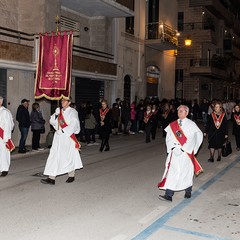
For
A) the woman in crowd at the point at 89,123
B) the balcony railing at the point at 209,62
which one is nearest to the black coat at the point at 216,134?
the woman in crowd at the point at 89,123

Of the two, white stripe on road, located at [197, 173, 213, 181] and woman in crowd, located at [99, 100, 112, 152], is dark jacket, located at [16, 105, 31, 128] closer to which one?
woman in crowd, located at [99, 100, 112, 152]

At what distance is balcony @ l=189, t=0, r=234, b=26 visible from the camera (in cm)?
3581

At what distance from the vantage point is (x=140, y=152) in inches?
544

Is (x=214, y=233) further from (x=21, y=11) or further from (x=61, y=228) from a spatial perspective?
(x=21, y=11)

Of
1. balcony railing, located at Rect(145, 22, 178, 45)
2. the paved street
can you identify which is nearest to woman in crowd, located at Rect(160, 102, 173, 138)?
the paved street

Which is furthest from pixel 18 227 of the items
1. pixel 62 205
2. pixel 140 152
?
pixel 140 152

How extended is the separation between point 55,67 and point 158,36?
17673 mm

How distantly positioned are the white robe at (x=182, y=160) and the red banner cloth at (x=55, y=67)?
10.6 feet

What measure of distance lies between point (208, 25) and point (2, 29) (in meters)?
26.8

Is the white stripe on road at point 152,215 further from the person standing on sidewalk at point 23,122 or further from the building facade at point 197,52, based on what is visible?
the building facade at point 197,52

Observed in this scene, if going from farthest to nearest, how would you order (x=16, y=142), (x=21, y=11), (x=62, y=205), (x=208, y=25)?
1. (x=208, y=25)
2. (x=21, y=11)
3. (x=16, y=142)
4. (x=62, y=205)

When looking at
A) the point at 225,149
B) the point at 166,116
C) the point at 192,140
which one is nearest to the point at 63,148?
the point at 192,140

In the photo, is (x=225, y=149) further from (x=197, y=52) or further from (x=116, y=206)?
(x=197, y=52)

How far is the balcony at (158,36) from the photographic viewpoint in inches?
1019
